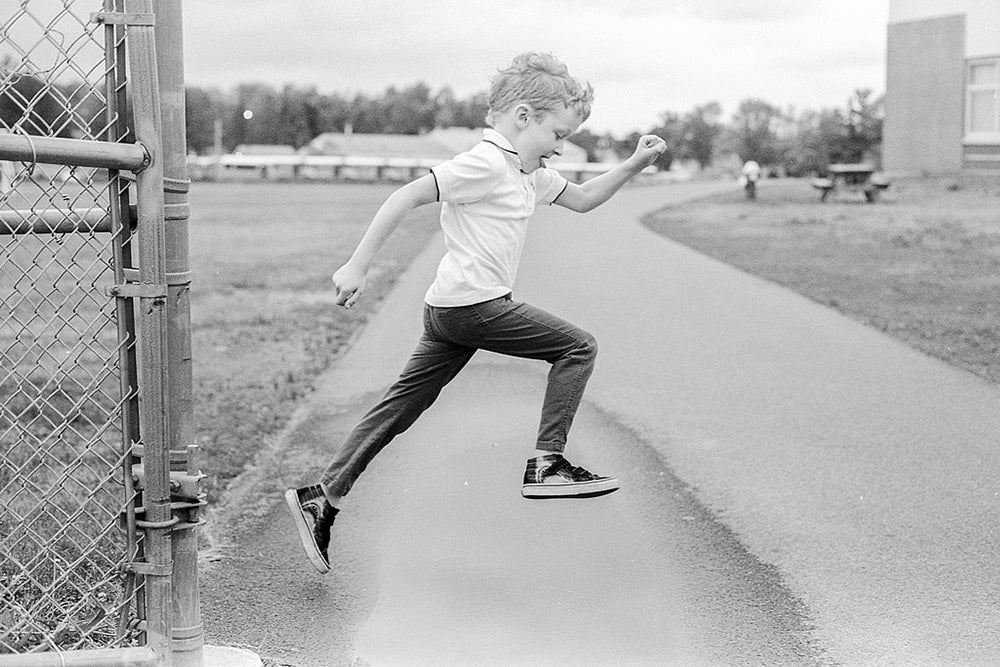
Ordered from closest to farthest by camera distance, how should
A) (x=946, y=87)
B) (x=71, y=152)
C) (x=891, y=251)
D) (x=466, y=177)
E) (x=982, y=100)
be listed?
(x=71, y=152) < (x=466, y=177) < (x=891, y=251) < (x=982, y=100) < (x=946, y=87)

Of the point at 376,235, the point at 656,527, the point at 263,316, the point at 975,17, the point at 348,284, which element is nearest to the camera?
the point at 348,284

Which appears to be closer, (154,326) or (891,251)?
(154,326)

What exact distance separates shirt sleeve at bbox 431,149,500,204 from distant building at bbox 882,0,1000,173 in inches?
1277

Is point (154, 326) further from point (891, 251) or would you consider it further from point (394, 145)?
point (394, 145)

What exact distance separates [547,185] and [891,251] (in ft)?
52.3

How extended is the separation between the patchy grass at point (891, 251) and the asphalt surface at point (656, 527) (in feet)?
6.30

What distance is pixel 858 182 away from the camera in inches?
1297

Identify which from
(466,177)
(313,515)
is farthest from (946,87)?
(313,515)

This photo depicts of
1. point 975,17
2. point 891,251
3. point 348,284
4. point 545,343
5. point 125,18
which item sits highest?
point 975,17

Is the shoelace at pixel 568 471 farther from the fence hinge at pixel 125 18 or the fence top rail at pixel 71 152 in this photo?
the fence hinge at pixel 125 18

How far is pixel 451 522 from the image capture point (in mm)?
6012

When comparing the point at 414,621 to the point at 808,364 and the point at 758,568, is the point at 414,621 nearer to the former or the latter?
the point at 758,568

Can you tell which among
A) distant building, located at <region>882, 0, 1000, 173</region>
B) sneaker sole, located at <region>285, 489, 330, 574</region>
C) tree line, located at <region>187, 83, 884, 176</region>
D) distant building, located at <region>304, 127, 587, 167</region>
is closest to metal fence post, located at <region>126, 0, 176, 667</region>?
sneaker sole, located at <region>285, 489, 330, 574</region>

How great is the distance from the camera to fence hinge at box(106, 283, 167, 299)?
3.90 meters
